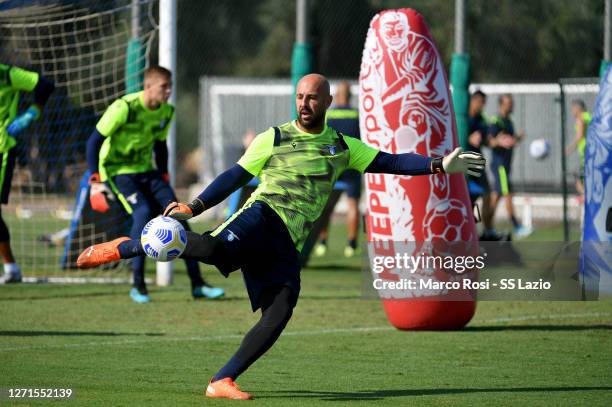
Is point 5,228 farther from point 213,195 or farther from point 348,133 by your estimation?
point 213,195

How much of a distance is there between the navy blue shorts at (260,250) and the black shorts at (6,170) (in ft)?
19.3

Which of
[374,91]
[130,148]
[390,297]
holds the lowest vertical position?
[390,297]

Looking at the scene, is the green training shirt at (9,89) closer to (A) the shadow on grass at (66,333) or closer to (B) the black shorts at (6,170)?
(B) the black shorts at (6,170)

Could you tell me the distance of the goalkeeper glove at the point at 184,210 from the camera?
6848 mm

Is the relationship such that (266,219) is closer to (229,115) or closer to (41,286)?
(41,286)

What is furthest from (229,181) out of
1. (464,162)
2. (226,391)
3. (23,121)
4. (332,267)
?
(332,267)

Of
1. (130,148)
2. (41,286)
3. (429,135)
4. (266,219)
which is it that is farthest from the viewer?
(41,286)

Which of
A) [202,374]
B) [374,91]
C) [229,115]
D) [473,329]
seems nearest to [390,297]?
[473,329]

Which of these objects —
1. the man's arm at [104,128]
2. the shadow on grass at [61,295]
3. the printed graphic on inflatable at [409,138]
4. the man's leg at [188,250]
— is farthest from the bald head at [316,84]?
the shadow on grass at [61,295]

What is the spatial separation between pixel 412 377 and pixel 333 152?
160 cm

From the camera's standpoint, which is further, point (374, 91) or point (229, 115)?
point (229, 115)

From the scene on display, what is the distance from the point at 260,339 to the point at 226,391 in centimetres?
36

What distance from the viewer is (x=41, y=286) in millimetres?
13297

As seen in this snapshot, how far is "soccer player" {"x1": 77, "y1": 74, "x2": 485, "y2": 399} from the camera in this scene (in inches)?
275
